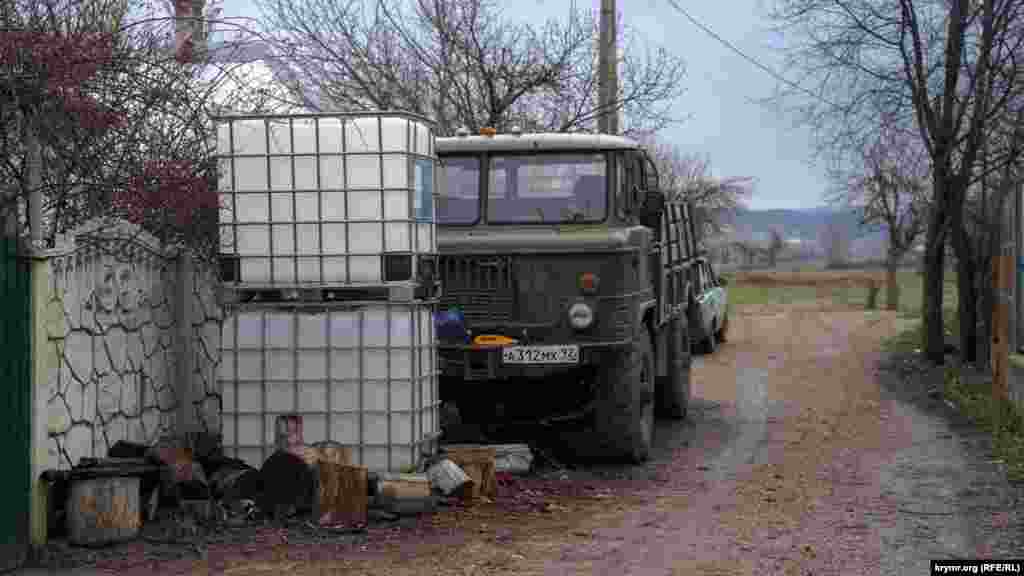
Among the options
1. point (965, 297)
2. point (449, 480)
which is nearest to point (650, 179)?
point (449, 480)

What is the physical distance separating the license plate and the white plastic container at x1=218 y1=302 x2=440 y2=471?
4.66 feet

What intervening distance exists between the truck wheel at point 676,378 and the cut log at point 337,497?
573 centimetres

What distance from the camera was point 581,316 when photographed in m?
10.6

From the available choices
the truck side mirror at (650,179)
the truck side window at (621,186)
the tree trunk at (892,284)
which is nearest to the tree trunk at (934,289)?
the truck side mirror at (650,179)

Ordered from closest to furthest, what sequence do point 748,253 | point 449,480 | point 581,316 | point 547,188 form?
point 449,480 → point 581,316 → point 547,188 → point 748,253

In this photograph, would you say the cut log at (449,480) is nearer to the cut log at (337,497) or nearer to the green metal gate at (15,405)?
the cut log at (337,497)

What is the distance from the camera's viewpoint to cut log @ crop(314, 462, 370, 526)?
28.1 ft

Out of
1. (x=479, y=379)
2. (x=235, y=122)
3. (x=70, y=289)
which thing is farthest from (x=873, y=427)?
(x=70, y=289)

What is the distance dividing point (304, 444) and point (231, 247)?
56.5 inches

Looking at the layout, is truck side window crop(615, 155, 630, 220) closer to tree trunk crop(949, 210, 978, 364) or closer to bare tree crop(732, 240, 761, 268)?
tree trunk crop(949, 210, 978, 364)

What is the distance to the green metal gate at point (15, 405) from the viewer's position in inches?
289

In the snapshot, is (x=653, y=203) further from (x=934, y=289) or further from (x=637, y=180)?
(x=934, y=289)

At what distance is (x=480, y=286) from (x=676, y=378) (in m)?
3.77

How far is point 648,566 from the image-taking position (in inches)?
300
